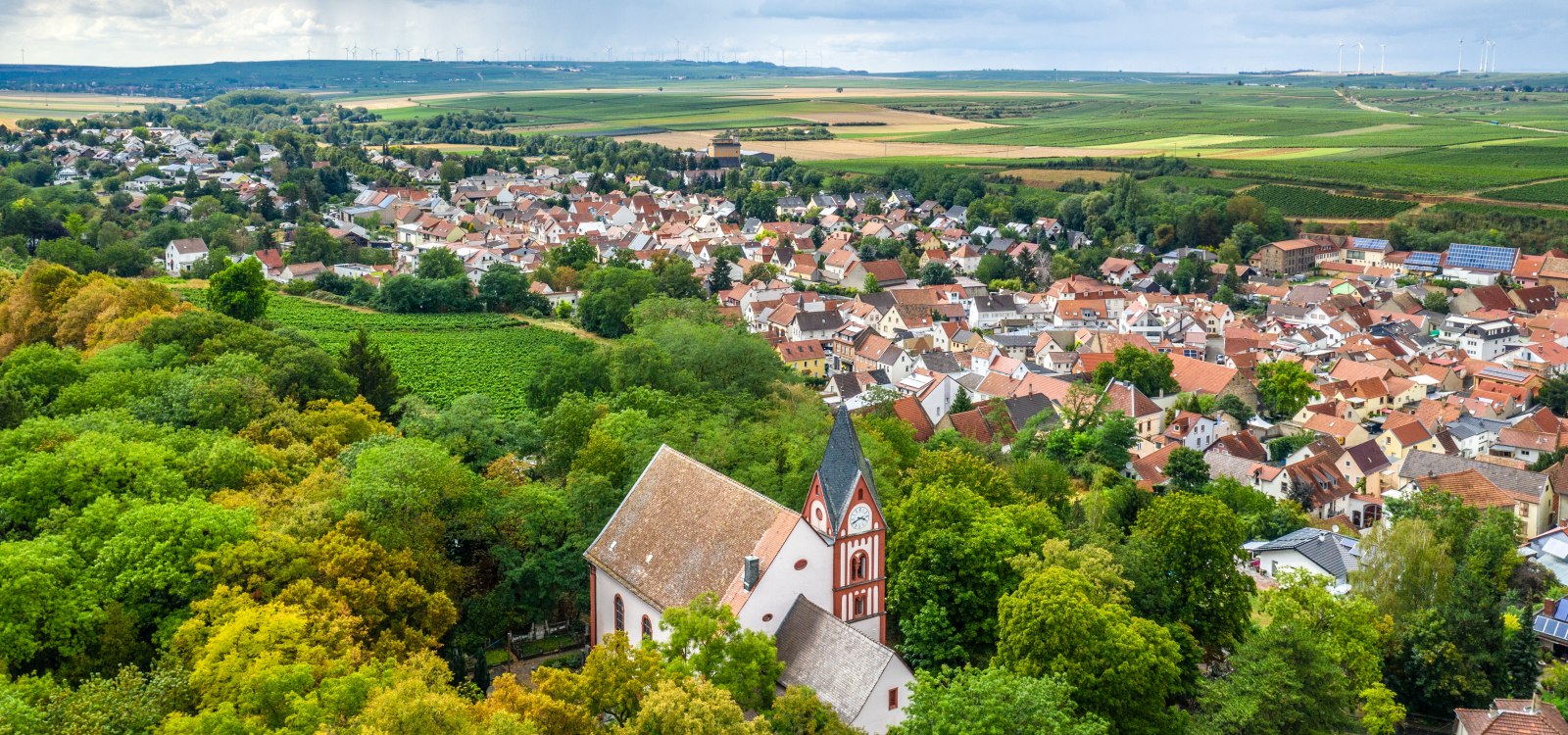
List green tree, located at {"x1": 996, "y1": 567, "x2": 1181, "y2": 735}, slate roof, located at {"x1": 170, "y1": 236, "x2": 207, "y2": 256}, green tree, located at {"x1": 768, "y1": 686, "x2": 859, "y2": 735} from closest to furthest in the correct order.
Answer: green tree, located at {"x1": 768, "y1": 686, "x2": 859, "y2": 735}
green tree, located at {"x1": 996, "y1": 567, "x2": 1181, "y2": 735}
slate roof, located at {"x1": 170, "y1": 236, "x2": 207, "y2": 256}

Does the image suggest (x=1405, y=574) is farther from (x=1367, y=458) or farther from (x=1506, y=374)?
(x=1506, y=374)

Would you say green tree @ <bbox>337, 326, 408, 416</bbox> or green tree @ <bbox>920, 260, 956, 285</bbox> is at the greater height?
green tree @ <bbox>337, 326, 408, 416</bbox>

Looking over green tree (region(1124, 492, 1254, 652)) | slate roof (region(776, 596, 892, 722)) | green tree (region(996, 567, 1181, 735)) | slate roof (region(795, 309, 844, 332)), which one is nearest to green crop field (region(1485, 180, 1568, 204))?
slate roof (region(795, 309, 844, 332))

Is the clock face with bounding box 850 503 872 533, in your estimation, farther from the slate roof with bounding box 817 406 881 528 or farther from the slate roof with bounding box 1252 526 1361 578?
the slate roof with bounding box 1252 526 1361 578

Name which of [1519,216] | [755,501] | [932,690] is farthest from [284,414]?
[1519,216]

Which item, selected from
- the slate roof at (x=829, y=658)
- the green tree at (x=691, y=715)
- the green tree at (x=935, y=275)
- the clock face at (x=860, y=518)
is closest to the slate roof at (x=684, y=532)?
the slate roof at (x=829, y=658)

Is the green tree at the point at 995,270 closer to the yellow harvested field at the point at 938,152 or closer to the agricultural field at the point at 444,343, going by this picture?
the agricultural field at the point at 444,343

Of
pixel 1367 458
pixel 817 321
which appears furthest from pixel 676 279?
pixel 1367 458

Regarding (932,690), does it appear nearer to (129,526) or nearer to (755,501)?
(755,501)
